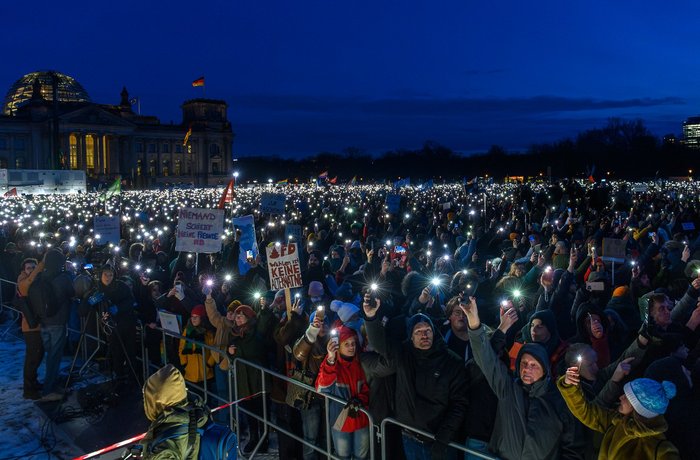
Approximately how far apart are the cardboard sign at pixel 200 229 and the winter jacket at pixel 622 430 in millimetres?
8820

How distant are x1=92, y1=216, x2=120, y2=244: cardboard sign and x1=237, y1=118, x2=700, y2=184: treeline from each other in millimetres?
37825

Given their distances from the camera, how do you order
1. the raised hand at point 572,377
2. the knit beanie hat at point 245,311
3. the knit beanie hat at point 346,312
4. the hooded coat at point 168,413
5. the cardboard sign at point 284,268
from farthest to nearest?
the cardboard sign at point 284,268
the knit beanie hat at point 245,311
the knit beanie hat at point 346,312
the raised hand at point 572,377
the hooded coat at point 168,413

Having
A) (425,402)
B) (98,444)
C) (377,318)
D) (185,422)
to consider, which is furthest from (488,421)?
(98,444)

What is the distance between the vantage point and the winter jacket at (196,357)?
24.2 ft

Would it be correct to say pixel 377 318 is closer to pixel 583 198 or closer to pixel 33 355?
pixel 33 355

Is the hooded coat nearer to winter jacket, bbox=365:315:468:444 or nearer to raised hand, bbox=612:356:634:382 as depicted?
winter jacket, bbox=365:315:468:444

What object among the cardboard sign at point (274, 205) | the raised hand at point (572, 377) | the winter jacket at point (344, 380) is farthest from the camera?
the cardboard sign at point (274, 205)

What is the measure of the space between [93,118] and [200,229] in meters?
92.2

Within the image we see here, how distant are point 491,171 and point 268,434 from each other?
10453cm

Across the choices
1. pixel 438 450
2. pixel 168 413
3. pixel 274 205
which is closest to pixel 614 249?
pixel 438 450

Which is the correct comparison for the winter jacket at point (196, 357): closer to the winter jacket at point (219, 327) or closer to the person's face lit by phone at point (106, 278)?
the winter jacket at point (219, 327)

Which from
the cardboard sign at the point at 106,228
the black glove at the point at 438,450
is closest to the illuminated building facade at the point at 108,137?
the cardboard sign at the point at 106,228

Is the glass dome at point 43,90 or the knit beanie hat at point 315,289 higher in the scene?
the glass dome at point 43,90

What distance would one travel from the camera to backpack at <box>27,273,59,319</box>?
8.14m
